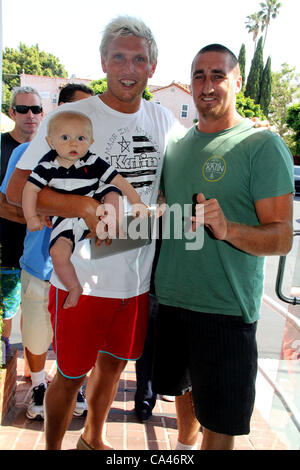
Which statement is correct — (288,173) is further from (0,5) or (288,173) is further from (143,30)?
(0,5)

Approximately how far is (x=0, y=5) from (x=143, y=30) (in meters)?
0.57

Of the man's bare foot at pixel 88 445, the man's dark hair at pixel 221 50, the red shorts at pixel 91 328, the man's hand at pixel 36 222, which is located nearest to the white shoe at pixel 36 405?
the man's bare foot at pixel 88 445

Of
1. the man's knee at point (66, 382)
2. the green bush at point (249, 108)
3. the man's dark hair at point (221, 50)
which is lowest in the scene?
the man's knee at point (66, 382)

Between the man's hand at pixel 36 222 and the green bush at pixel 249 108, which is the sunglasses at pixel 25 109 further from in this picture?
the green bush at pixel 249 108

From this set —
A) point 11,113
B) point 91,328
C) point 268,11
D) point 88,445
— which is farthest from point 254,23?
point 88,445

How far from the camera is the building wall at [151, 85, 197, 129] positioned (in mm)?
1935

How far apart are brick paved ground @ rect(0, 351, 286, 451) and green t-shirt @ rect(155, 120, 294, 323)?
2.92 feet

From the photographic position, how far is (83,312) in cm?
188

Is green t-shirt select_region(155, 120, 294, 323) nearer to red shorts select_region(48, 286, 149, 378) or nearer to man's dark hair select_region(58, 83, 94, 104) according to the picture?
red shorts select_region(48, 286, 149, 378)

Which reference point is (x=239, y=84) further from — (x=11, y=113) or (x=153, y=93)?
(x=11, y=113)

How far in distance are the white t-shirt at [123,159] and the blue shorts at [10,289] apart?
0.67 m

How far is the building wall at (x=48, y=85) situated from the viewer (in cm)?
190

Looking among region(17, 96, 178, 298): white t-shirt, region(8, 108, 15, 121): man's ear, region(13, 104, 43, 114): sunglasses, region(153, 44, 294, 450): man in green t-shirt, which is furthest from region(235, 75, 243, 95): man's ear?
region(8, 108, 15, 121): man's ear
